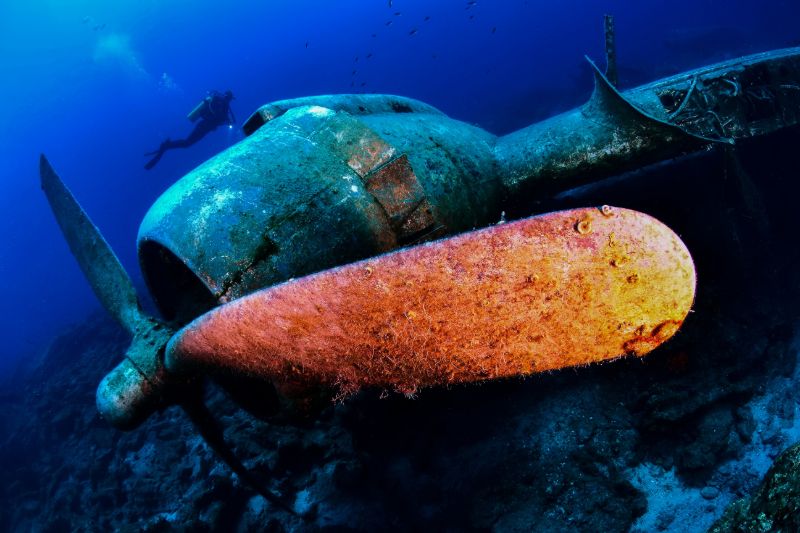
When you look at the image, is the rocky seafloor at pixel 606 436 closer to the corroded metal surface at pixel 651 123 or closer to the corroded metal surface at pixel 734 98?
the corroded metal surface at pixel 734 98

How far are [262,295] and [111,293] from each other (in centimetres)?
242

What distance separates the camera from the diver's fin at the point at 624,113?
3.31m

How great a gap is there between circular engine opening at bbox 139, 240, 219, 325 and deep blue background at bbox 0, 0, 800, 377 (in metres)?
19.1

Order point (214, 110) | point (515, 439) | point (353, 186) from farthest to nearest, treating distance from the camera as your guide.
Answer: point (214, 110), point (515, 439), point (353, 186)

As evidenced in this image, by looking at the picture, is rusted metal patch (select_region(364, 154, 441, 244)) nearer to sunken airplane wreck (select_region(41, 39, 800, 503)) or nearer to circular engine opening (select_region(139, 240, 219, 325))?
sunken airplane wreck (select_region(41, 39, 800, 503))

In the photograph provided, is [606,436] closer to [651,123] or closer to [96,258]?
[651,123]

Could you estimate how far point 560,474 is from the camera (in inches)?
145

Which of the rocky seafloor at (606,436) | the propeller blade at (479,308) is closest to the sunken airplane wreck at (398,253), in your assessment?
the propeller blade at (479,308)

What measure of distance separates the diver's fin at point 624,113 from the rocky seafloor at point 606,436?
1.76 m

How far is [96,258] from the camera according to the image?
3.18 meters

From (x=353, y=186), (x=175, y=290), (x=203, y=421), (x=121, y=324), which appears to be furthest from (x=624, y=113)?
(x=121, y=324)

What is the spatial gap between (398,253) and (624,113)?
10.9 feet

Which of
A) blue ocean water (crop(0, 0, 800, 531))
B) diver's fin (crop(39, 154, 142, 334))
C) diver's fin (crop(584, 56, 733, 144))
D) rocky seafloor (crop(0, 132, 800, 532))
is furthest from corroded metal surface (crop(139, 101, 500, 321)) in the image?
diver's fin (crop(584, 56, 733, 144))

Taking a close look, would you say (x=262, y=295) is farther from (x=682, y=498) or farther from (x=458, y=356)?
(x=682, y=498)
